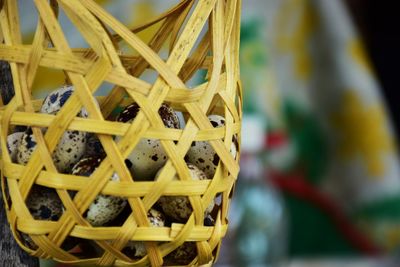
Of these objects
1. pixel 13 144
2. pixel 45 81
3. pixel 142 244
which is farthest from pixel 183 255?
pixel 45 81

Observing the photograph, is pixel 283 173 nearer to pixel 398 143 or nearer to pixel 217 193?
pixel 398 143

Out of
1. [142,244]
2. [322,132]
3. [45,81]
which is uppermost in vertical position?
[322,132]

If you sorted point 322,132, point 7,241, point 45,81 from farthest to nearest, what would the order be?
point 322,132, point 45,81, point 7,241

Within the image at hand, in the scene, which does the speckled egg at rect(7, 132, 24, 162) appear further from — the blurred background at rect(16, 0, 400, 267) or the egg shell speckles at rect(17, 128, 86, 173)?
the blurred background at rect(16, 0, 400, 267)

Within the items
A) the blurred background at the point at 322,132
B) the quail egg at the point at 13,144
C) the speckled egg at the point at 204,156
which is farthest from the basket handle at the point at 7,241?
the blurred background at the point at 322,132

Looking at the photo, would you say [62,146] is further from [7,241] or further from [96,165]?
[7,241]

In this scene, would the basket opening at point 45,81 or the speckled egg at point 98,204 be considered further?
the basket opening at point 45,81

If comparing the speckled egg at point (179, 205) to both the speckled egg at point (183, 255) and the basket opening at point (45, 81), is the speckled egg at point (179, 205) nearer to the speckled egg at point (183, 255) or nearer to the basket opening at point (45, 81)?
the speckled egg at point (183, 255)
